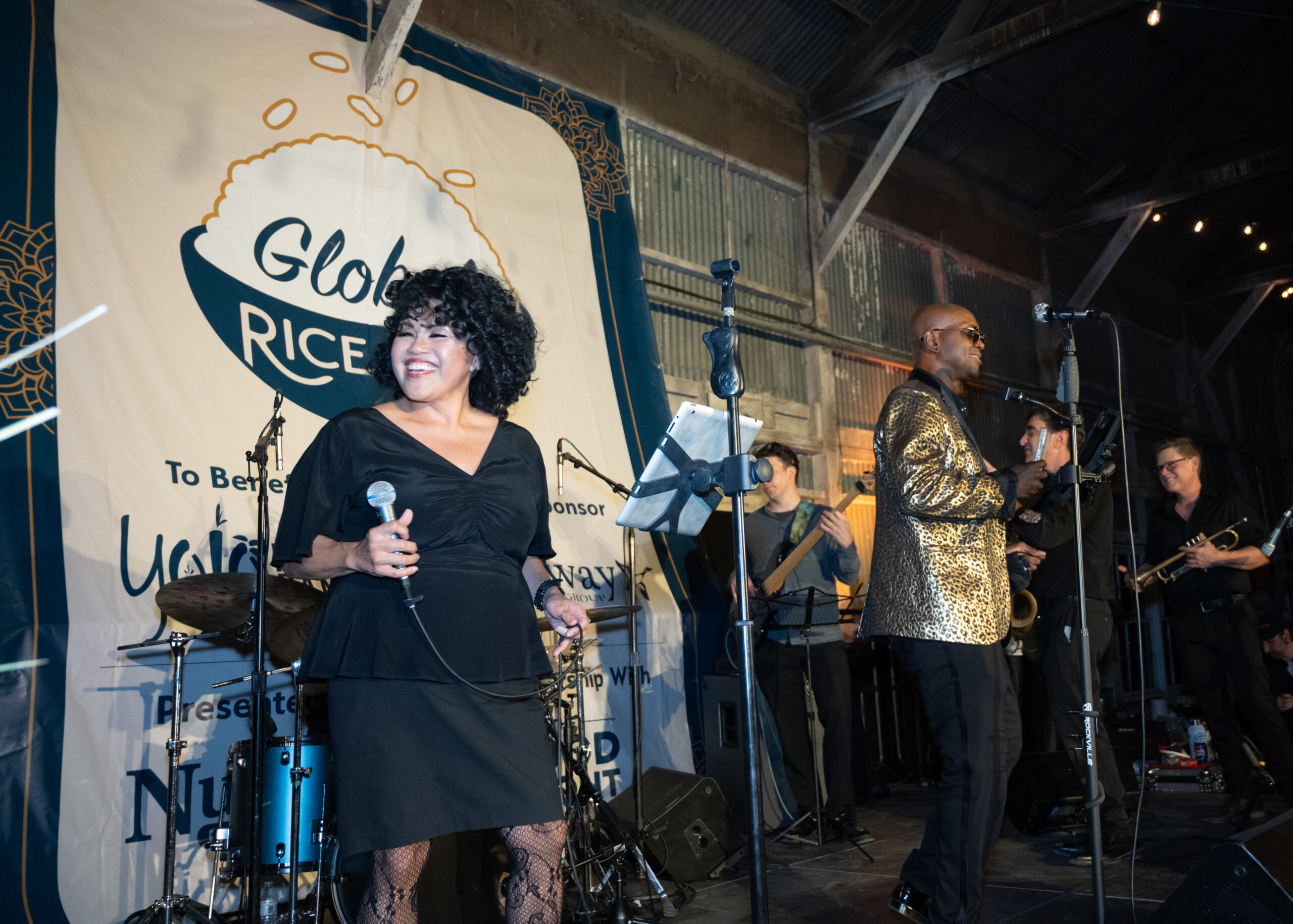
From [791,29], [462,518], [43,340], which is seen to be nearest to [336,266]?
[43,340]

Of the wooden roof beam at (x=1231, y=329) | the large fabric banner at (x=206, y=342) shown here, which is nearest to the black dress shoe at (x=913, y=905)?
the large fabric banner at (x=206, y=342)

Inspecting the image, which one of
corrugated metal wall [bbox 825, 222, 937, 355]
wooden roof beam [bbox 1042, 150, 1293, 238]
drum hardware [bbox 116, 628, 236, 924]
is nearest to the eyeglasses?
drum hardware [bbox 116, 628, 236, 924]

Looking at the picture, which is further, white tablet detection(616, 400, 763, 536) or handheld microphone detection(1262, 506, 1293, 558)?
handheld microphone detection(1262, 506, 1293, 558)

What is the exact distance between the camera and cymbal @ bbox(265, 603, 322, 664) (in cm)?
311

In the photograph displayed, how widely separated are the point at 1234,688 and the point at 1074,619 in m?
1.19

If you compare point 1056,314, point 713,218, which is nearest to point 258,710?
point 1056,314

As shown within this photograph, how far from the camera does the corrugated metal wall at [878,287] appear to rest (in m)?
7.94

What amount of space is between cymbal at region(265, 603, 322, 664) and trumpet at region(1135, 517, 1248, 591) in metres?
3.88

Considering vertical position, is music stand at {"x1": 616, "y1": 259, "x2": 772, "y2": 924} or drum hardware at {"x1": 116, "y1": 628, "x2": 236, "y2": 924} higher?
music stand at {"x1": 616, "y1": 259, "x2": 772, "y2": 924}

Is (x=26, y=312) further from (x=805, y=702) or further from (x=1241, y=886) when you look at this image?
(x=1241, y=886)

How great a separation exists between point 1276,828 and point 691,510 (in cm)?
156

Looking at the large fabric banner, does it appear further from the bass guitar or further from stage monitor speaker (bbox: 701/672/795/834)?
the bass guitar

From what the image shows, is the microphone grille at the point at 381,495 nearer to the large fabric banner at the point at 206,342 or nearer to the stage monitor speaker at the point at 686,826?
the large fabric banner at the point at 206,342

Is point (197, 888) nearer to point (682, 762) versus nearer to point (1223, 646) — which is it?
point (682, 762)
